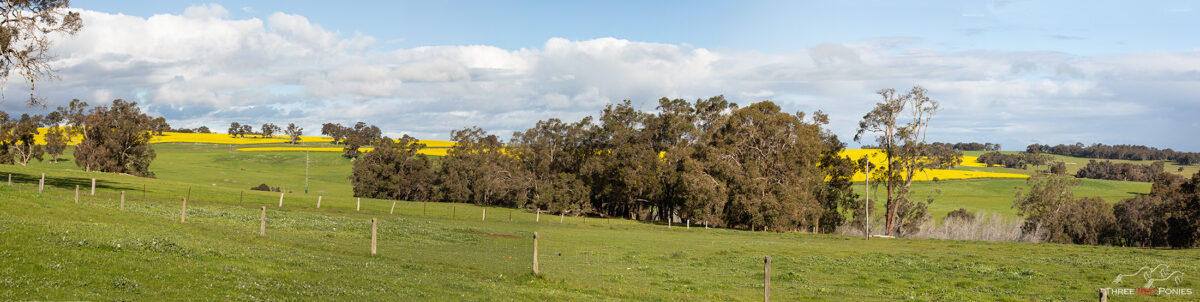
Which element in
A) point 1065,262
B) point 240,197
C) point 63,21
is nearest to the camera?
point 1065,262

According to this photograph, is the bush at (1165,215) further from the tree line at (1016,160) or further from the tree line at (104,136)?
the tree line at (104,136)

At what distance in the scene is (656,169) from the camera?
258 feet

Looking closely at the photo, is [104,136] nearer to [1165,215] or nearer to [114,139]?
[114,139]

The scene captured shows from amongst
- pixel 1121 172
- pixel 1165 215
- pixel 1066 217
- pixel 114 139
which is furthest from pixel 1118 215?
pixel 114 139

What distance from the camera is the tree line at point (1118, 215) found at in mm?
61469

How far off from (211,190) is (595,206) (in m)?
44.3

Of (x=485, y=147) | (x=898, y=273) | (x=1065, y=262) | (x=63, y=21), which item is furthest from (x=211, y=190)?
(x=1065, y=262)

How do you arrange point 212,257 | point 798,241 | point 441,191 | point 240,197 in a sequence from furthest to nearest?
point 441,191 < point 240,197 < point 798,241 < point 212,257

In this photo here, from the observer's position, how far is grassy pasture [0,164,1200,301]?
1502cm

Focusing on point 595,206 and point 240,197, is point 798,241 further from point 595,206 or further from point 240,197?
point 240,197

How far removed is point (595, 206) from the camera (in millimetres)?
91125

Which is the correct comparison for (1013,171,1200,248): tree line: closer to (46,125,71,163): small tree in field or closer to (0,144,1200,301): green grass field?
(0,144,1200,301): green grass field
